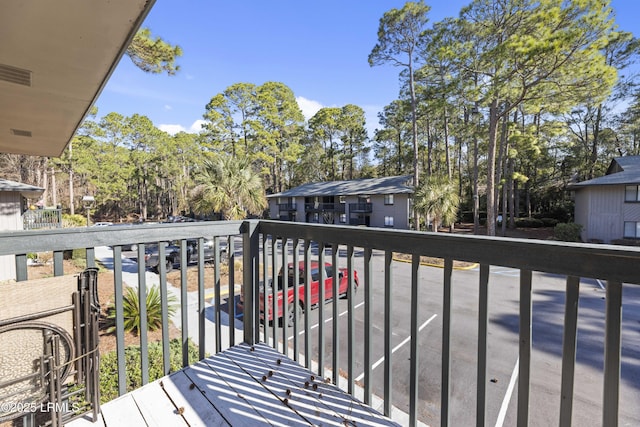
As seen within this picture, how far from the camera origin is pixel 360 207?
67.5ft

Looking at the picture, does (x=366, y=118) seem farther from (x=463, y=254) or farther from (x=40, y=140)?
(x=463, y=254)

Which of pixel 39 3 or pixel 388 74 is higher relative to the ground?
pixel 388 74

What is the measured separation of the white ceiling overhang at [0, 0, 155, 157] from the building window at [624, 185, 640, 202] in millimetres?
20099

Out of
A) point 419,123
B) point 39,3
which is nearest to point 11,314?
point 39,3

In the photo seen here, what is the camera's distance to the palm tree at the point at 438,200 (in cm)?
1222

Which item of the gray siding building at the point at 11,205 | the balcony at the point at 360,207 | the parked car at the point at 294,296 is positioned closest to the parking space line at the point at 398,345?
the parked car at the point at 294,296

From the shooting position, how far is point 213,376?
184 centimetres

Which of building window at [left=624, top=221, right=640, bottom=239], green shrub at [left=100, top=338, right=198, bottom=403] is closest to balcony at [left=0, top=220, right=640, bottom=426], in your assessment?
green shrub at [left=100, top=338, right=198, bottom=403]

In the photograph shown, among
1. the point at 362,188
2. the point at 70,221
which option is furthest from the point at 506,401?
the point at 70,221

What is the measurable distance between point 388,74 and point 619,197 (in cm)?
1316

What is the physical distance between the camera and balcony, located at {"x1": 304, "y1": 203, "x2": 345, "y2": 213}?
21562 millimetres

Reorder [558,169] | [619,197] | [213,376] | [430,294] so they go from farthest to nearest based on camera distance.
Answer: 1. [558,169]
2. [619,197]
3. [430,294]
4. [213,376]

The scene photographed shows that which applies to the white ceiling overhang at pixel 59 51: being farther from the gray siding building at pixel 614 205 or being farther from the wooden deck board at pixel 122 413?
the gray siding building at pixel 614 205

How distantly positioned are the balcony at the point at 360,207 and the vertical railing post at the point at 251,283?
18.4 meters
